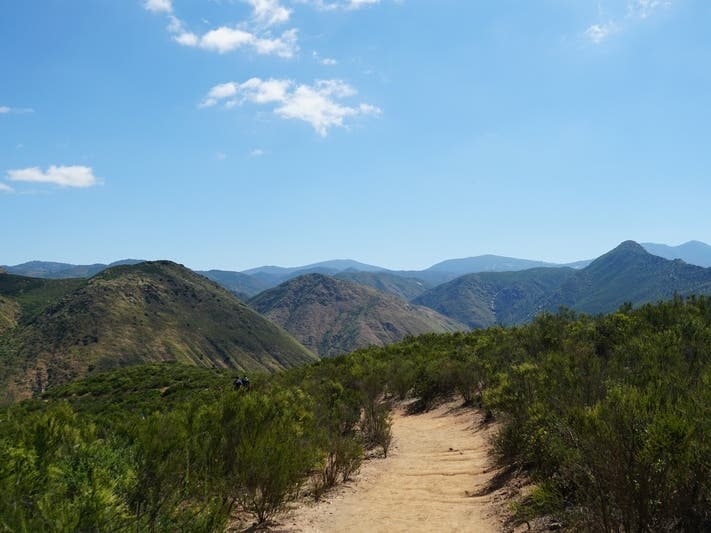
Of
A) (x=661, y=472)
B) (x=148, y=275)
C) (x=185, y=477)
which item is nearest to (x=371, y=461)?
(x=185, y=477)

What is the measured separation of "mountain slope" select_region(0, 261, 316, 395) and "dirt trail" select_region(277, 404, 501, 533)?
91178 millimetres

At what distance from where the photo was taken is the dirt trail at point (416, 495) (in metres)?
7.72

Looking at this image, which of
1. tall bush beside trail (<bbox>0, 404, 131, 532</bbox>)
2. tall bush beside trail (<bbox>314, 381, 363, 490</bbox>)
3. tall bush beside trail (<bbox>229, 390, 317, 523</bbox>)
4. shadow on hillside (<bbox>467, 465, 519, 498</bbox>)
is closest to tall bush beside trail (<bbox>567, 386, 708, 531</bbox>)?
shadow on hillside (<bbox>467, 465, 519, 498</bbox>)

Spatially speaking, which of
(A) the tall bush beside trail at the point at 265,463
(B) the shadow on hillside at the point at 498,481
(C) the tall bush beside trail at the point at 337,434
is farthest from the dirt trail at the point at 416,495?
(A) the tall bush beside trail at the point at 265,463

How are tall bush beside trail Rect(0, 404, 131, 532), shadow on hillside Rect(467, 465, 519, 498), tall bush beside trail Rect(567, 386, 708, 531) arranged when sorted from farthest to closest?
shadow on hillside Rect(467, 465, 519, 498) → tall bush beside trail Rect(567, 386, 708, 531) → tall bush beside trail Rect(0, 404, 131, 532)

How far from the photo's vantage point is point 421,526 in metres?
7.51

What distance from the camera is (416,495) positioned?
30.3 ft

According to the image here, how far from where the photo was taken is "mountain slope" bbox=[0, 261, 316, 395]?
309 ft

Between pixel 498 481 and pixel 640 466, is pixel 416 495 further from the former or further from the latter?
pixel 640 466

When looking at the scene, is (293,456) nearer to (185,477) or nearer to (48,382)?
(185,477)

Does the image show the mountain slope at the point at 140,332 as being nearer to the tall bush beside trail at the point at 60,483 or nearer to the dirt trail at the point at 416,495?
the dirt trail at the point at 416,495

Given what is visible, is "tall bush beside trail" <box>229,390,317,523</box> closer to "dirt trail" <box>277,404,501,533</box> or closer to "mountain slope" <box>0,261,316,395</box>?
"dirt trail" <box>277,404,501,533</box>

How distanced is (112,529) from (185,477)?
269 cm

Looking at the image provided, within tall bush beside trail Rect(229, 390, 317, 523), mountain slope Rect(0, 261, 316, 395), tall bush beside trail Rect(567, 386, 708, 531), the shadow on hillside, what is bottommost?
mountain slope Rect(0, 261, 316, 395)
